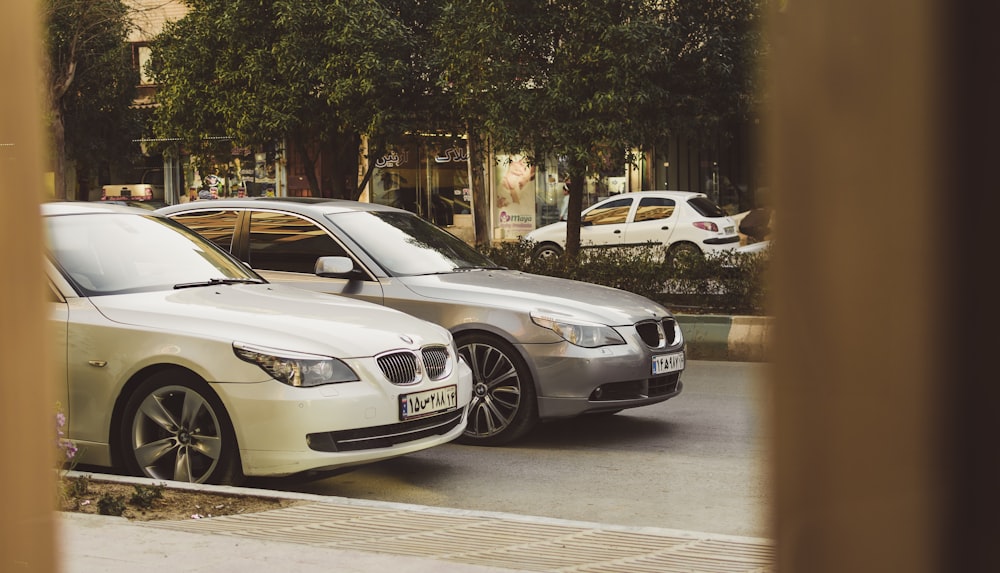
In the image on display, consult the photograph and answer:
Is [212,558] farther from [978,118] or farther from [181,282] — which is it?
[978,118]

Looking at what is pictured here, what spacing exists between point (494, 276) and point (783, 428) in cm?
722

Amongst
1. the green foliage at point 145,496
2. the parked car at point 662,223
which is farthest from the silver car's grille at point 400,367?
the parked car at point 662,223

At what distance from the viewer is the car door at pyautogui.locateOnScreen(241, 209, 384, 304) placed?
7.82 meters

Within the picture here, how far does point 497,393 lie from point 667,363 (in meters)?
1.09

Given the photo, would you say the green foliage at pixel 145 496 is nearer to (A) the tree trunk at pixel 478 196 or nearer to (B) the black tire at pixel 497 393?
(B) the black tire at pixel 497 393

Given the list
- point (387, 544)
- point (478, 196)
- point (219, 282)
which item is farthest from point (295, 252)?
point (478, 196)

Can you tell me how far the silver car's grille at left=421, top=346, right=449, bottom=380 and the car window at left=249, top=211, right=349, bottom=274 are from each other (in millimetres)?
1845

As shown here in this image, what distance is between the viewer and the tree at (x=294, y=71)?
2038 cm

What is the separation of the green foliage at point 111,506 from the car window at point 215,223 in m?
3.40

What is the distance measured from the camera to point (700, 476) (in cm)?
632

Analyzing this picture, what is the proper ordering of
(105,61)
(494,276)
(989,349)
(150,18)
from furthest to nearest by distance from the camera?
(150,18), (105,61), (494,276), (989,349)

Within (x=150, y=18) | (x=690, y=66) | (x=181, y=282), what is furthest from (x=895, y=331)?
(x=150, y=18)

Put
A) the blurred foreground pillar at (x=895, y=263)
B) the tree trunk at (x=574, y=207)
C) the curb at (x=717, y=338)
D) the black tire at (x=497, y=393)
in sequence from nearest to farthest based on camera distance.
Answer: the blurred foreground pillar at (x=895, y=263) → the black tire at (x=497, y=393) → the curb at (x=717, y=338) → the tree trunk at (x=574, y=207)

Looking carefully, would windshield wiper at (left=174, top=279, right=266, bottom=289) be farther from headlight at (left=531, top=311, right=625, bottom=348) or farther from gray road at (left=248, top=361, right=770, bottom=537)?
headlight at (left=531, top=311, right=625, bottom=348)
